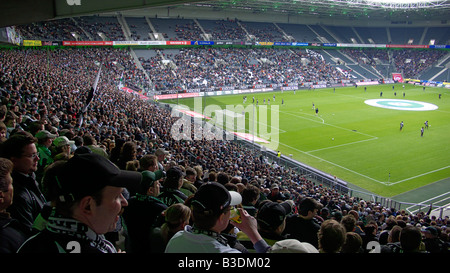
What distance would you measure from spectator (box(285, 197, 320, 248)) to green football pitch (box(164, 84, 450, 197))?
19.2 m

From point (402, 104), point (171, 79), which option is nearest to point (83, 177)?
point (171, 79)

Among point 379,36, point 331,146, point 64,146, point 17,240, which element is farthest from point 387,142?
point 379,36

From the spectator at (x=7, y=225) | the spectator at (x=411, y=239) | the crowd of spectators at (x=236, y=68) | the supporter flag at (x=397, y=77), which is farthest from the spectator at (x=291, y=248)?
the supporter flag at (x=397, y=77)

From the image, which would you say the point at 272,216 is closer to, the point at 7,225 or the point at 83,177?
the point at 83,177

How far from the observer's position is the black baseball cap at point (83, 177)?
7.66ft

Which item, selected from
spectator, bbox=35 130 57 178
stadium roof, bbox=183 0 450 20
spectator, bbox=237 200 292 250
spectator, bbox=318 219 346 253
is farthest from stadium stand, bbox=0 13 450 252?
stadium roof, bbox=183 0 450 20

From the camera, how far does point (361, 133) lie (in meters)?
35.3

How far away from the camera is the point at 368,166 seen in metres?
26.7

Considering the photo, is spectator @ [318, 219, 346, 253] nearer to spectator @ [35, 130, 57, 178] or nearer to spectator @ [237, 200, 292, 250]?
spectator @ [237, 200, 292, 250]

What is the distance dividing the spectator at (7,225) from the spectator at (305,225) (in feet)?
11.3

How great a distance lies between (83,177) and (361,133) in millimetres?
36092

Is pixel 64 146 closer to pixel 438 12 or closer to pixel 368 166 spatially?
pixel 368 166

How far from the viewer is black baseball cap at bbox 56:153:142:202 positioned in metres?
2.34

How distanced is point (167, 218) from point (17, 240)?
1.35 m
